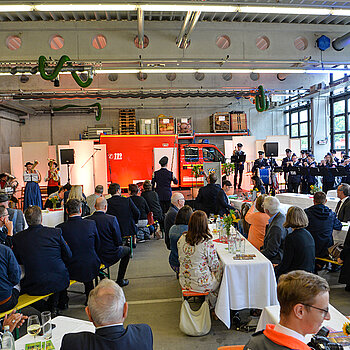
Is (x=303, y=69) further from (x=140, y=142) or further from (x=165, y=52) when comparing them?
(x=140, y=142)

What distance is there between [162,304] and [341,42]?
860 centimetres

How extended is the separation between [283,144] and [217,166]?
5.02 metres

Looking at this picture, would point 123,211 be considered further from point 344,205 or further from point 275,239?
point 344,205

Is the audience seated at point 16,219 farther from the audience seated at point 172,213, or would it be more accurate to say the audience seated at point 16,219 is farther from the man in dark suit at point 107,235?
the audience seated at point 172,213

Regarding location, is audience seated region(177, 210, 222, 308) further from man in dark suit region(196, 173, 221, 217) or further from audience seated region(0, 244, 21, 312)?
man in dark suit region(196, 173, 221, 217)

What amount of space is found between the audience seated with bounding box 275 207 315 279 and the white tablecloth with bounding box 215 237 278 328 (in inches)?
9.0

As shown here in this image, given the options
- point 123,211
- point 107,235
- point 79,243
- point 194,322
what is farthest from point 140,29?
point 194,322

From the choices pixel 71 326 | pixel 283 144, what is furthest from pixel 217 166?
pixel 71 326

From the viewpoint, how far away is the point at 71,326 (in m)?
2.41

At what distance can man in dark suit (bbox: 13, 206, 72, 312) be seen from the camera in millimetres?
3740

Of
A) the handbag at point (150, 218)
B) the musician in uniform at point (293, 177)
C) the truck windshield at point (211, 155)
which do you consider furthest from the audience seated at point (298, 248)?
the truck windshield at point (211, 155)

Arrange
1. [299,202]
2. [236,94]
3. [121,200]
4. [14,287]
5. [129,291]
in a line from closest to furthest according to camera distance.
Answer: [14,287] → [129,291] → [121,200] → [299,202] → [236,94]

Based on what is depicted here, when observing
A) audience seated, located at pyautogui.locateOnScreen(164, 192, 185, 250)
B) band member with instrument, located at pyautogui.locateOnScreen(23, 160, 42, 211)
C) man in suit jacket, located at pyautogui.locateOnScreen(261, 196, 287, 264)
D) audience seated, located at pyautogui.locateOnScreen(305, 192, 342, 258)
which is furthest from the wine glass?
band member with instrument, located at pyautogui.locateOnScreen(23, 160, 42, 211)

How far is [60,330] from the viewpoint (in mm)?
2357
